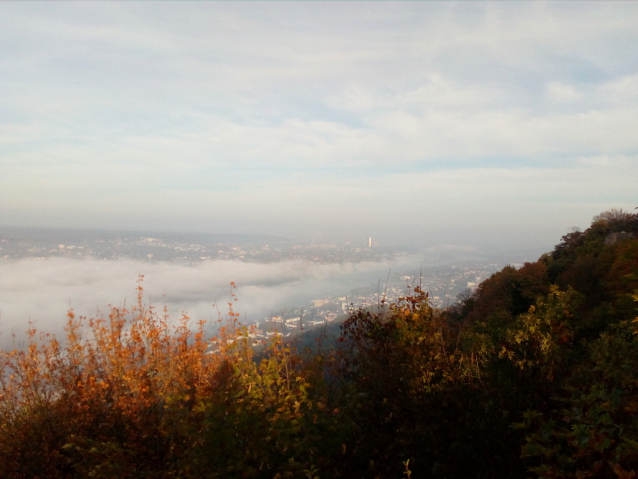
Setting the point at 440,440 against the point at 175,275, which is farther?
the point at 175,275

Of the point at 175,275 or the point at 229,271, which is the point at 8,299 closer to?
the point at 175,275

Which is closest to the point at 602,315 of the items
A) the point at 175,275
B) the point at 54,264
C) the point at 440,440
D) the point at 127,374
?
the point at 440,440

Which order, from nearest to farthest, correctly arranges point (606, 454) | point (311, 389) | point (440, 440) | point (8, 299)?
point (606, 454)
point (440, 440)
point (311, 389)
point (8, 299)

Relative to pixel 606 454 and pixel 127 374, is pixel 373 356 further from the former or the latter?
pixel 127 374

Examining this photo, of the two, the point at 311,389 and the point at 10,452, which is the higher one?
the point at 311,389

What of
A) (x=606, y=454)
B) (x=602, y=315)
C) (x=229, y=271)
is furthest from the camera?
(x=229, y=271)

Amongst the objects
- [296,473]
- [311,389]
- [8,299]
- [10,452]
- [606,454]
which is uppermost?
[606,454]
